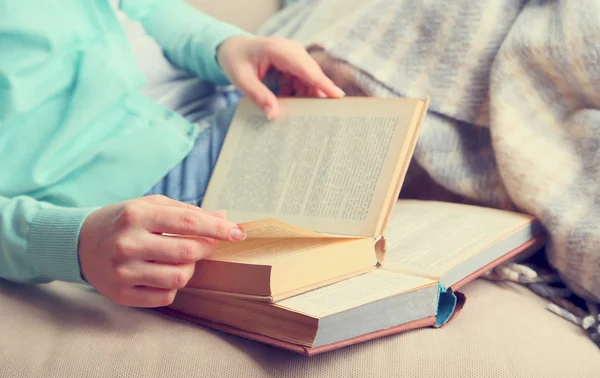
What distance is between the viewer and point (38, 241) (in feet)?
1.80

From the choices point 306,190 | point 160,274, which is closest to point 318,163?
point 306,190

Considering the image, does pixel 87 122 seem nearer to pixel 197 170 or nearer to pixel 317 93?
pixel 197 170

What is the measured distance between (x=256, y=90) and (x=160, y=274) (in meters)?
0.32

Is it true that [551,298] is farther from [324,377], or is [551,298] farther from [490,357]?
[324,377]

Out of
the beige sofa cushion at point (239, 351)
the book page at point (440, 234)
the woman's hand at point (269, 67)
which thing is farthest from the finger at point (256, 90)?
the beige sofa cushion at point (239, 351)

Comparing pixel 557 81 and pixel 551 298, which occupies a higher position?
pixel 557 81

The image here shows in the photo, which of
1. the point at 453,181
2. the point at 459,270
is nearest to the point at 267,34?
the point at 453,181

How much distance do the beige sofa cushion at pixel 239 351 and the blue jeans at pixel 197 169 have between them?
0.71 ft

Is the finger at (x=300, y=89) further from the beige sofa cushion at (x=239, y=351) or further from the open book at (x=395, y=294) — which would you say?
the beige sofa cushion at (x=239, y=351)

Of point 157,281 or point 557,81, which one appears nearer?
point 157,281

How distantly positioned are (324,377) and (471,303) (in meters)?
0.19

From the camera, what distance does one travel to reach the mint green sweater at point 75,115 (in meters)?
0.68

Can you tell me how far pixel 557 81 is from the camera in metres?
0.67

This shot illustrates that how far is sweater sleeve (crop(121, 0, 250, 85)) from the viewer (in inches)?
32.6
